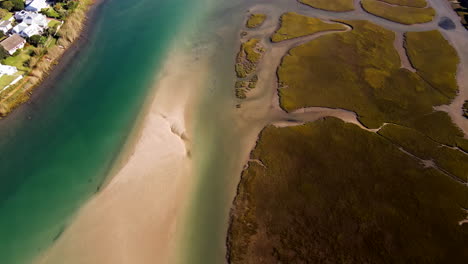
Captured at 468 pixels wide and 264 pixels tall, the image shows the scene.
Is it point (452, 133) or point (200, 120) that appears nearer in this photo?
point (452, 133)

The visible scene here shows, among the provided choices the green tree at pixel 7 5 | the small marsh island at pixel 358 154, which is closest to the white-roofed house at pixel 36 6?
the green tree at pixel 7 5

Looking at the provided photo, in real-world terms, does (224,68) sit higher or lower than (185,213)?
higher

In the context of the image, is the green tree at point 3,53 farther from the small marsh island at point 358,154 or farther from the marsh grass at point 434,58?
the marsh grass at point 434,58

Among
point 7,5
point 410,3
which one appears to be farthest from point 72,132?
point 410,3

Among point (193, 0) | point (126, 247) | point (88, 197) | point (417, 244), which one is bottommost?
point (417, 244)

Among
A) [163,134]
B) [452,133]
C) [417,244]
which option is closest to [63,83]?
[163,134]

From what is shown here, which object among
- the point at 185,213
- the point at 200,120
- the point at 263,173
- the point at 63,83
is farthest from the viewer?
the point at 63,83

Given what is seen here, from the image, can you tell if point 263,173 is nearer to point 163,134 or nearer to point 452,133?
point 163,134

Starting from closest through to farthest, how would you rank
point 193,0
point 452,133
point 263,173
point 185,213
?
1. point 185,213
2. point 263,173
3. point 452,133
4. point 193,0
